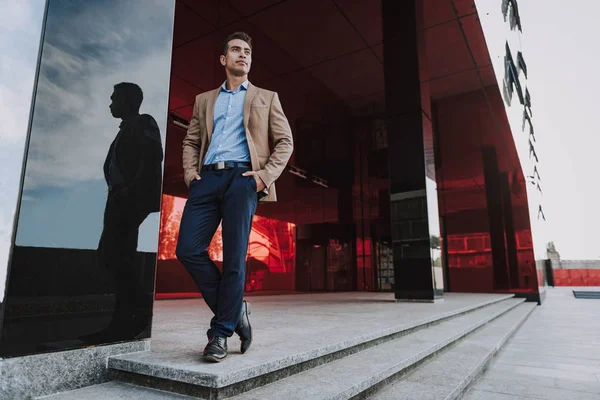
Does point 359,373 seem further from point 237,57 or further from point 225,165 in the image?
point 237,57

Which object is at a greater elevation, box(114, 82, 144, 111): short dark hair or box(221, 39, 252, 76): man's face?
box(221, 39, 252, 76): man's face

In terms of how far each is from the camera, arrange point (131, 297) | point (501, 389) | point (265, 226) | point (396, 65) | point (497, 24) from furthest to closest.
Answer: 1. point (265, 226)
2. point (497, 24)
3. point (396, 65)
4. point (501, 389)
5. point (131, 297)

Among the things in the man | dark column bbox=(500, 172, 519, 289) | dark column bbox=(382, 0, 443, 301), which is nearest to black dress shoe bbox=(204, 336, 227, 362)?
the man

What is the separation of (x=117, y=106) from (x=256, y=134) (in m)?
0.82

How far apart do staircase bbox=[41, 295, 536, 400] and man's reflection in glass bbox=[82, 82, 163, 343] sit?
0.21m

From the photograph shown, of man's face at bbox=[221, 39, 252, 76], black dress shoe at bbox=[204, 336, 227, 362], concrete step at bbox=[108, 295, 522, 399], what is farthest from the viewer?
man's face at bbox=[221, 39, 252, 76]

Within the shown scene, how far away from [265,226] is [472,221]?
10824mm

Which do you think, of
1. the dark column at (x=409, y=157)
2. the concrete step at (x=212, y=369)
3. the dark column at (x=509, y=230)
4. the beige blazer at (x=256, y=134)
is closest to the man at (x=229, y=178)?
the beige blazer at (x=256, y=134)

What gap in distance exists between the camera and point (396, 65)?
26.5 ft

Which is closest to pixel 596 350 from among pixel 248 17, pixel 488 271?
pixel 248 17

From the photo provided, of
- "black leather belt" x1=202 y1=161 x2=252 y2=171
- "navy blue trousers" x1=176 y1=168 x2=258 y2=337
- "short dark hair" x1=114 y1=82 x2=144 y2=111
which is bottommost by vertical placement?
"navy blue trousers" x1=176 y1=168 x2=258 y2=337

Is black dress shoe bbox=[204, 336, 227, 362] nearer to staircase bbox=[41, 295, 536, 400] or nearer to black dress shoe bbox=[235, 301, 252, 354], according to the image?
staircase bbox=[41, 295, 536, 400]

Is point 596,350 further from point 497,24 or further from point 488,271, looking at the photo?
point 488,271

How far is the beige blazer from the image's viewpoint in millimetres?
2322
